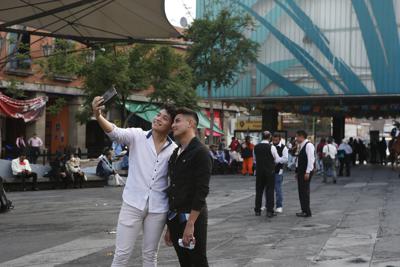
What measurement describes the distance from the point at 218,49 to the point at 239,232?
18898mm

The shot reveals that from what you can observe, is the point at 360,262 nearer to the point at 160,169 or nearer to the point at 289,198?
the point at 160,169

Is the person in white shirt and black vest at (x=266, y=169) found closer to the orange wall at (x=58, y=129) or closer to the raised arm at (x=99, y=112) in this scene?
the raised arm at (x=99, y=112)

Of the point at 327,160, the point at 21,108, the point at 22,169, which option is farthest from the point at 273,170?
the point at 21,108

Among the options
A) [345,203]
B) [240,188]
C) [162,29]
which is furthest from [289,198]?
[162,29]

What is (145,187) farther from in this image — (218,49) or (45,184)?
(218,49)

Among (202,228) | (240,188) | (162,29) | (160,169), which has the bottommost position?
(240,188)

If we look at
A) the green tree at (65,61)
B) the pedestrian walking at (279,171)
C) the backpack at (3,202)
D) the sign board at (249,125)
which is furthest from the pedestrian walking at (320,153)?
the sign board at (249,125)

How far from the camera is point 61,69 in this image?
23688 mm

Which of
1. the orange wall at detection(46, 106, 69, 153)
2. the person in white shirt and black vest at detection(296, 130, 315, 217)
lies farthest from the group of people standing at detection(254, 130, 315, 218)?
the orange wall at detection(46, 106, 69, 153)

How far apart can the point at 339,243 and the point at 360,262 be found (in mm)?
1302

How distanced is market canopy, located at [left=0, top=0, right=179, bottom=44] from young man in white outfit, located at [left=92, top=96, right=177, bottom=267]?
22.2ft

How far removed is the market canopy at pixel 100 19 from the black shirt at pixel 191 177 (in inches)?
285

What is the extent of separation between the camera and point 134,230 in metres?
4.76

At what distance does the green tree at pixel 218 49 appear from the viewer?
27.2m
